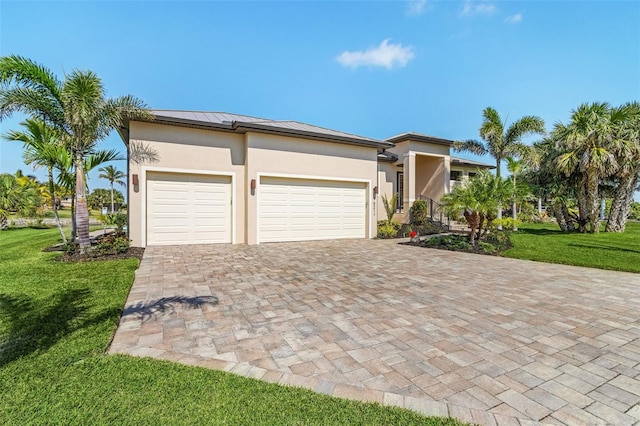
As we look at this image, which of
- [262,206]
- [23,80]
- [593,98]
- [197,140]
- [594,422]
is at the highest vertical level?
[593,98]

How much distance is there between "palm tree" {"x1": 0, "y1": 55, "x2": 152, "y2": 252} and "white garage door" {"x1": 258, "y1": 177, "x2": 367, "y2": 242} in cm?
511

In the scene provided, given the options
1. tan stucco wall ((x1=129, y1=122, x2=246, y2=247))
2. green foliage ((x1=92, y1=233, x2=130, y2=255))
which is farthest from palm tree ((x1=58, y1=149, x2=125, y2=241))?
green foliage ((x1=92, y1=233, x2=130, y2=255))

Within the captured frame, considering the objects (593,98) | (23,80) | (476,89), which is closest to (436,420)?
(23,80)

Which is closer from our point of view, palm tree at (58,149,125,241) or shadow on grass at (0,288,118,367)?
shadow on grass at (0,288,118,367)

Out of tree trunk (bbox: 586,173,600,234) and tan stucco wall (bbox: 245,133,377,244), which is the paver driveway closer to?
tan stucco wall (bbox: 245,133,377,244)

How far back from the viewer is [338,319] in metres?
4.07

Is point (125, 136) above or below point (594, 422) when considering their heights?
above

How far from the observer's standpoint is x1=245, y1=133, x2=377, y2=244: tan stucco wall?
36.2 feet

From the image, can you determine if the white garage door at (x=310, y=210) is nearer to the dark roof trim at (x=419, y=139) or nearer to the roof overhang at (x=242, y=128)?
the roof overhang at (x=242, y=128)

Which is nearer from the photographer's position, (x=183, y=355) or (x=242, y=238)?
(x=183, y=355)

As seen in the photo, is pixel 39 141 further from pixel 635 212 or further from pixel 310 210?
pixel 635 212

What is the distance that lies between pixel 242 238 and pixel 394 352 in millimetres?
8956

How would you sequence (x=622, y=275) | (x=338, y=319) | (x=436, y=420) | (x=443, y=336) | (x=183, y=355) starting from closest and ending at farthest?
(x=436, y=420) < (x=183, y=355) < (x=443, y=336) < (x=338, y=319) < (x=622, y=275)

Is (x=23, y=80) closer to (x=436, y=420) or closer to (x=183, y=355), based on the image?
(x=183, y=355)
